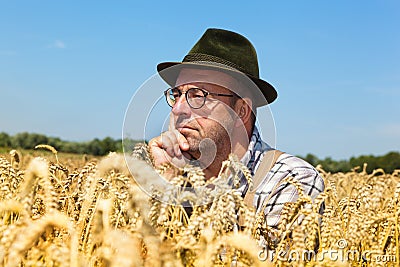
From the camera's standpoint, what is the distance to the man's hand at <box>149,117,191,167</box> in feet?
10.2

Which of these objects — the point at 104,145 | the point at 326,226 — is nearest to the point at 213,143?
the point at 326,226

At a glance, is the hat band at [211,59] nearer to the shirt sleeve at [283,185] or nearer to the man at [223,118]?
the man at [223,118]

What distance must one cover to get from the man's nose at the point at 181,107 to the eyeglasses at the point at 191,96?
35 mm

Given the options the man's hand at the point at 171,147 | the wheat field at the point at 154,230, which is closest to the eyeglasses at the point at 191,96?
the man's hand at the point at 171,147

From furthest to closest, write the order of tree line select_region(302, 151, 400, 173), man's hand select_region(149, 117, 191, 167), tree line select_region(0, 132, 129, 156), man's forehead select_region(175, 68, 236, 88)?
tree line select_region(0, 132, 129, 156)
tree line select_region(302, 151, 400, 173)
man's forehead select_region(175, 68, 236, 88)
man's hand select_region(149, 117, 191, 167)

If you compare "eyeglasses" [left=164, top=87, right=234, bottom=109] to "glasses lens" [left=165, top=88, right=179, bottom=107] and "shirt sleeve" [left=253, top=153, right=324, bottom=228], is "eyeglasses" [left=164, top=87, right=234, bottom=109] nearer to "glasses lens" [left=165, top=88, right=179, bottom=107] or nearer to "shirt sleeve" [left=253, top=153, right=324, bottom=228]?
"glasses lens" [left=165, top=88, right=179, bottom=107]

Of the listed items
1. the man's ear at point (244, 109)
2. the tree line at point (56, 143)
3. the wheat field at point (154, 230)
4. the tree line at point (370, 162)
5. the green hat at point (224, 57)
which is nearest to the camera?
the wheat field at point (154, 230)

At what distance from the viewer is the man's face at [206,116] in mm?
3175

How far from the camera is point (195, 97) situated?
3.33m

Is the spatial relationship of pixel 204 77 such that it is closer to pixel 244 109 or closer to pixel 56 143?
pixel 244 109

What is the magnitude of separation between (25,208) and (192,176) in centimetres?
56

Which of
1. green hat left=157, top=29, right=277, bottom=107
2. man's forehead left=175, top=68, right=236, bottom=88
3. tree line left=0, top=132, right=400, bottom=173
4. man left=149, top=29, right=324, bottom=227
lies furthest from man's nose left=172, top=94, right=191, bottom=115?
tree line left=0, top=132, right=400, bottom=173

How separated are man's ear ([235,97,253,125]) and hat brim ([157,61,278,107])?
14cm

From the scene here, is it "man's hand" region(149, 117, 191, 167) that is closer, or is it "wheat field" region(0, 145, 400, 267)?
"wheat field" region(0, 145, 400, 267)
